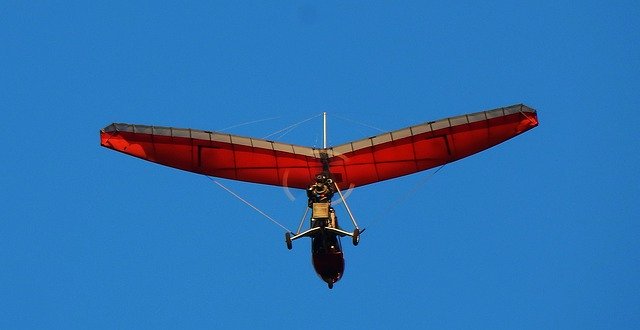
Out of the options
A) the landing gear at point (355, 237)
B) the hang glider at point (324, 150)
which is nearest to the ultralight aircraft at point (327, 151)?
the hang glider at point (324, 150)

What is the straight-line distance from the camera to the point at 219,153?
68.1m

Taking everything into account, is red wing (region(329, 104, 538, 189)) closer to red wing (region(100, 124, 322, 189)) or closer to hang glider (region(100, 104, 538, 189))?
hang glider (region(100, 104, 538, 189))

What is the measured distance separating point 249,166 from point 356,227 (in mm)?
6816

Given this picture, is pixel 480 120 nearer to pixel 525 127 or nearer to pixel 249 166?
pixel 525 127

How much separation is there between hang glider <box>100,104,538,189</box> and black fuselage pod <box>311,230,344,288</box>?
12.4ft

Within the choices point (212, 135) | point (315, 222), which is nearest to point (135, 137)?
point (212, 135)

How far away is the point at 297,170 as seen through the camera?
225 ft

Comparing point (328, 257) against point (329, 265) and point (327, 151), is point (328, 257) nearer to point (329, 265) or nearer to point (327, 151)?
point (329, 265)

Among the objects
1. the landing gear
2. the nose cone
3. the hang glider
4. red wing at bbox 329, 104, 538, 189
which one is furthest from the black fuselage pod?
red wing at bbox 329, 104, 538, 189

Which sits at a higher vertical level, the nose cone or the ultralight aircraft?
the ultralight aircraft

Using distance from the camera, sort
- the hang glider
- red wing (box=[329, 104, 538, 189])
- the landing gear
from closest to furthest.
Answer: the landing gear
the hang glider
red wing (box=[329, 104, 538, 189])

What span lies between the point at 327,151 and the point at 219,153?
3.96 meters

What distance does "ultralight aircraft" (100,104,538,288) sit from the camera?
6662 centimetres

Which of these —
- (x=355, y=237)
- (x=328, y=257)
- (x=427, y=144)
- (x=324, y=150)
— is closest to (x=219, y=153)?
(x=324, y=150)
